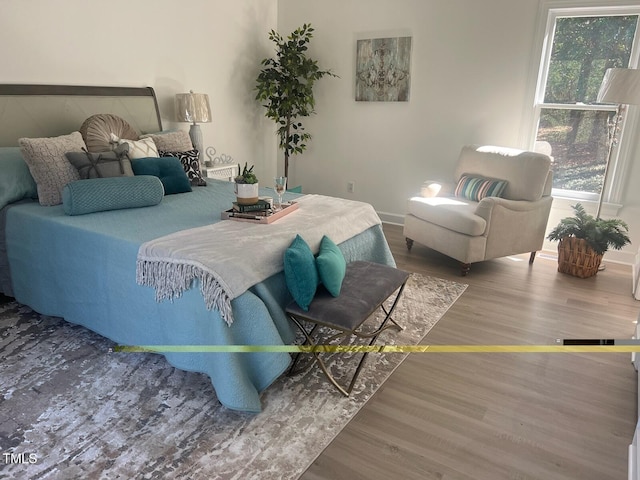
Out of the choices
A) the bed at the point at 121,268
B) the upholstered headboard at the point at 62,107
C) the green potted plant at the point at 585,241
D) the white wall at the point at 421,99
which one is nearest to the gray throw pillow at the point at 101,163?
the bed at the point at 121,268

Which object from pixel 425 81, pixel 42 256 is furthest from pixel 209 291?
pixel 425 81

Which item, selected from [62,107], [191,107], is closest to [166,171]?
[62,107]

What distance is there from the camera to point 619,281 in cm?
363

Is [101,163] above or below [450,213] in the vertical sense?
above

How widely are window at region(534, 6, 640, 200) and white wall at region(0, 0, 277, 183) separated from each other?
9.89ft

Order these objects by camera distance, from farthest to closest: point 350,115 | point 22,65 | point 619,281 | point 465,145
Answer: point 350,115 → point 465,145 → point 619,281 → point 22,65

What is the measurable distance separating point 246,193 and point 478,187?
229 cm

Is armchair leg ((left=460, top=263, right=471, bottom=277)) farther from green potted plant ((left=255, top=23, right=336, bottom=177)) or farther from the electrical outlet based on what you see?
green potted plant ((left=255, top=23, right=336, bottom=177))

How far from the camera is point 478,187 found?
157 inches

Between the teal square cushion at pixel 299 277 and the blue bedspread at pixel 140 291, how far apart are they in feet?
0.36

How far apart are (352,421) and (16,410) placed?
1483 millimetres

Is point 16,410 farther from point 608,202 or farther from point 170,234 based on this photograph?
point 608,202

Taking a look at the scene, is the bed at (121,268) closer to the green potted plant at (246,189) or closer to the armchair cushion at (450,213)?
the green potted plant at (246,189)

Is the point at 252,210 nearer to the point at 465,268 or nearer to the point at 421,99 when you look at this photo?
the point at 465,268
